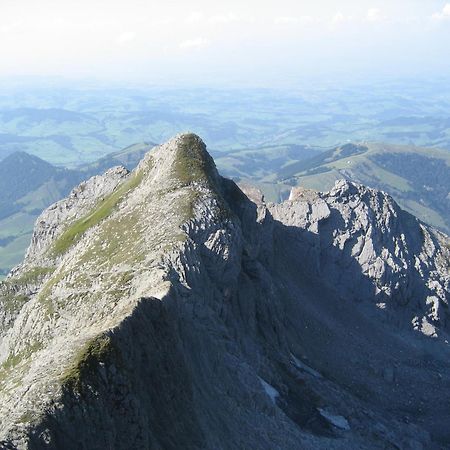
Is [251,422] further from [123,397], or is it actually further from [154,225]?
[154,225]

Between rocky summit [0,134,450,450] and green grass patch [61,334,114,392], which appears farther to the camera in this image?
rocky summit [0,134,450,450]

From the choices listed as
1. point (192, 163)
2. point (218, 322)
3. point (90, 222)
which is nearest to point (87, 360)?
point (218, 322)

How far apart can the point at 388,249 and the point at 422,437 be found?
43.0 m

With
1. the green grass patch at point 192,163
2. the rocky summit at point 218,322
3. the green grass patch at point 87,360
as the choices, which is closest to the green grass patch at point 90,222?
the rocky summit at point 218,322

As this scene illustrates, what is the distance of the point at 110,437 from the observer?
97.2ft

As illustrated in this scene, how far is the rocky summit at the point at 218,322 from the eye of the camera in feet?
103

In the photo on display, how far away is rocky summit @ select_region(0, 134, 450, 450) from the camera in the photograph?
31344 millimetres

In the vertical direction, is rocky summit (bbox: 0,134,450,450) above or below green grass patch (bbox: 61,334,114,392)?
below

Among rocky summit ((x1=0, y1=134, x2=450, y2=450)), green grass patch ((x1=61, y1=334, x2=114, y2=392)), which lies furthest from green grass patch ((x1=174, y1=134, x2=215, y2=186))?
green grass patch ((x1=61, y1=334, x2=114, y2=392))

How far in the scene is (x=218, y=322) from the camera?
175ft

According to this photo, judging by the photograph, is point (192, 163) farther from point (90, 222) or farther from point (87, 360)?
point (87, 360)

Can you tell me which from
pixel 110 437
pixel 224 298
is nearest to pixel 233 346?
pixel 224 298

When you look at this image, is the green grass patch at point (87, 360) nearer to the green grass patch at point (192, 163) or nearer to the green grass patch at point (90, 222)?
the green grass patch at point (192, 163)

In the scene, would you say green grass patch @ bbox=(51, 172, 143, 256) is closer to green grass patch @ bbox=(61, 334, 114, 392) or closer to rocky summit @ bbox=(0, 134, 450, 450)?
rocky summit @ bbox=(0, 134, 450, 450)
